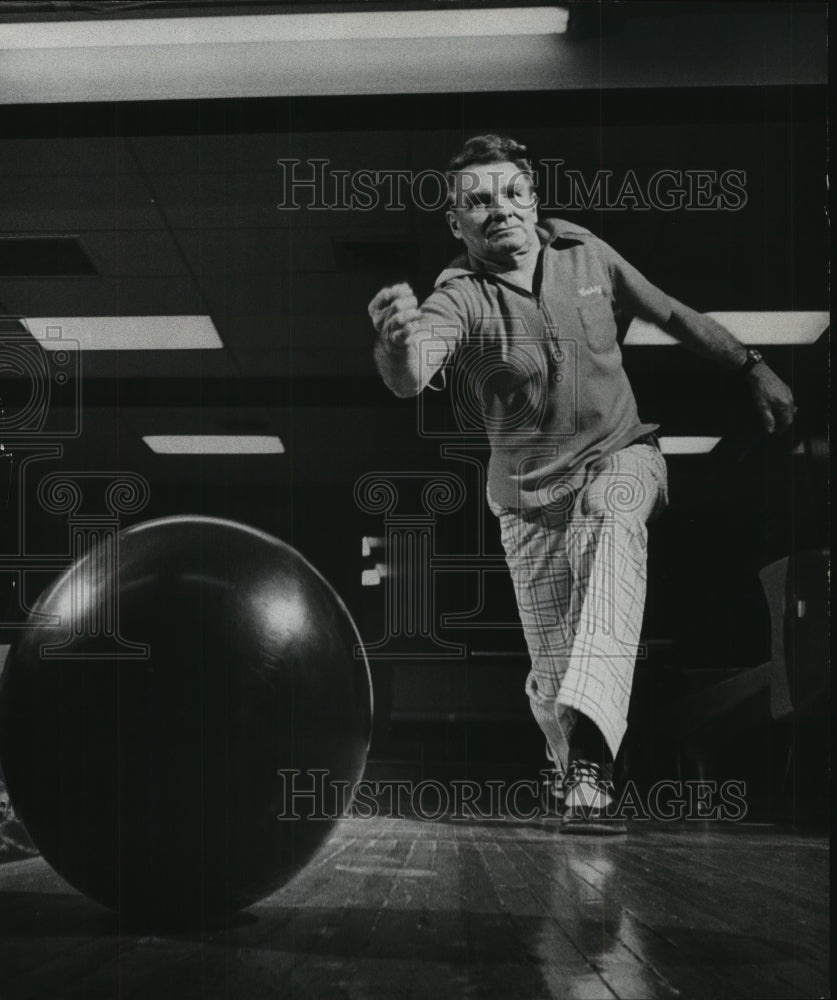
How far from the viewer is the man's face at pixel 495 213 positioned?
9.71 feet

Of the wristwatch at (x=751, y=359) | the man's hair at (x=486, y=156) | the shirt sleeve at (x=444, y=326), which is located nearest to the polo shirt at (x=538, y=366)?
the shirt sleeve at (x=444, y=326)

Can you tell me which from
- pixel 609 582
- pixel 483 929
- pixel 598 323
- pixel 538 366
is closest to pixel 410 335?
pixel 538 366

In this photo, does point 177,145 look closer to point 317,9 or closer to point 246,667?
point 317,9

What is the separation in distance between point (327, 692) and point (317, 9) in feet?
6.67

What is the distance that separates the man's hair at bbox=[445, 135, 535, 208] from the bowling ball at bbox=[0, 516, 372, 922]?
4.92 ft

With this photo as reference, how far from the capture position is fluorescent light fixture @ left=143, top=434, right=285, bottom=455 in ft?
9.77

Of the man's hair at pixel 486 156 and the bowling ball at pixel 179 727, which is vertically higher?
the man's hair at pixel 486 156

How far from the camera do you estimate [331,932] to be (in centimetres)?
198

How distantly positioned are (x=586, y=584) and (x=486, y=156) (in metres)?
1.26

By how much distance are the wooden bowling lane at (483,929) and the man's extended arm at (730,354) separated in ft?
3.93

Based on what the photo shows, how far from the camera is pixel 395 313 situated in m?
2.99

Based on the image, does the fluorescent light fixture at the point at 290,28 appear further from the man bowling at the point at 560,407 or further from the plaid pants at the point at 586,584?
the plaid pants at the point at 586,584

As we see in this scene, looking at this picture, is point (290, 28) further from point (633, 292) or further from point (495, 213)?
point (633, 292)

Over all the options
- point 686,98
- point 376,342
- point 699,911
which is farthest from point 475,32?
point 699,911
